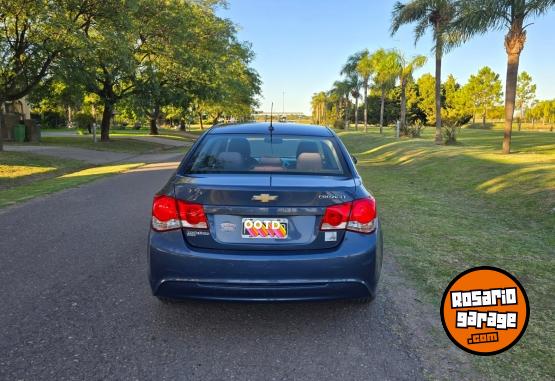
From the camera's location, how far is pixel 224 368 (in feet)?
9.65

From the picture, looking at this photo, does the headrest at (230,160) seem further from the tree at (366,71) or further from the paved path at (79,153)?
the tree at (366,71)

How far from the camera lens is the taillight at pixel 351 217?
3.24 m

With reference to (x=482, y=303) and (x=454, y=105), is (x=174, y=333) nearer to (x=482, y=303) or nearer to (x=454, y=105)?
(x=482, y=303)

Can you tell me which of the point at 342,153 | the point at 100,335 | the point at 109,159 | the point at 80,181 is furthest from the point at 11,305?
the point at 109,159

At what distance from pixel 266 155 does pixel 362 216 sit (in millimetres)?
1409

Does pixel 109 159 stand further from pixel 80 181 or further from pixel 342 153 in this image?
pixel 342 153

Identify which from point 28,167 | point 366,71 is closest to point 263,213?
point 28,167

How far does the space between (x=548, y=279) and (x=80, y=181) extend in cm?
1157

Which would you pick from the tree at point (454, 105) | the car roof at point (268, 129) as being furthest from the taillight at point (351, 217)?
the tree at point (454, 105)

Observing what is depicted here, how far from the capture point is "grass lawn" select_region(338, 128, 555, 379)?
331cm

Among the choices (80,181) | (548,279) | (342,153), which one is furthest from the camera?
(80,181)

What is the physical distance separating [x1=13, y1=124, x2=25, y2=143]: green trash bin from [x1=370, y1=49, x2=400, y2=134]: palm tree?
2858 cm

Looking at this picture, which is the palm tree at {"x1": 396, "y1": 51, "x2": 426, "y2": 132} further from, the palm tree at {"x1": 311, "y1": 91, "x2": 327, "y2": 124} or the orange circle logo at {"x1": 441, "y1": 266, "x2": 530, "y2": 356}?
the palm tree at {"x1": 311, "y1": 91, "x2": 327, "y2": 124}

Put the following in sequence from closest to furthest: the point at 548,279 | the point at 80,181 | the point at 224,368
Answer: the point at 224,368
the point at 548,279
the point at 80,181
